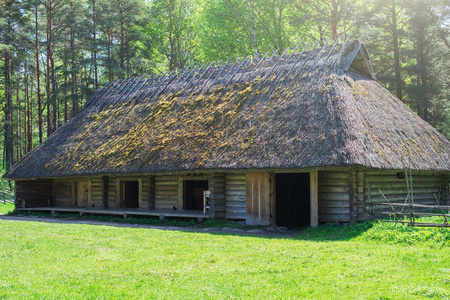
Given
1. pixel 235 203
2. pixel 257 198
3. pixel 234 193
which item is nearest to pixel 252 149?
pixel 257 198

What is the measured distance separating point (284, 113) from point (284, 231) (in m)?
4.45

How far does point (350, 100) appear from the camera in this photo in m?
15.3

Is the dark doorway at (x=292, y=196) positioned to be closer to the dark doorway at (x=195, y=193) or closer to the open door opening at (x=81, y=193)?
the dark doorway at (x=195, y=193)

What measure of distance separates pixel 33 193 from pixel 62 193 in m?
1.64

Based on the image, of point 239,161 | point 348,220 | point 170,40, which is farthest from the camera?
point 170,40

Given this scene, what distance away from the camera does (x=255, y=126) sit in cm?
1647

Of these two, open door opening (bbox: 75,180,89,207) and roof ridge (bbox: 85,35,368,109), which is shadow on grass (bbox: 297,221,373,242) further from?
open door opening (bbox: 75,180,89,207)

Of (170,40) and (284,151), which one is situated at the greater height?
(170,40)

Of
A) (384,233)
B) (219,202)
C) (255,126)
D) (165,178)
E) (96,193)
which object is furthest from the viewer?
(96,193)

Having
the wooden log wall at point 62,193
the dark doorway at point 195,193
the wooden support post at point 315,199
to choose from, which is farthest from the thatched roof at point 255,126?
the dark doorway at point 195,193

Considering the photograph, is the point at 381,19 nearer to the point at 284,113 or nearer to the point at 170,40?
the point at 284,113

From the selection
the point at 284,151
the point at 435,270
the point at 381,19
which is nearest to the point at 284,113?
the point at 284,151

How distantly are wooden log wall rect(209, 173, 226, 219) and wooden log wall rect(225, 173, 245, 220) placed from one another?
161 mm

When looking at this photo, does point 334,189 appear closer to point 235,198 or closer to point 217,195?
point 235,198
